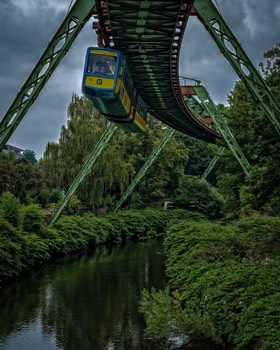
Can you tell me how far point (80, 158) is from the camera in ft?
112

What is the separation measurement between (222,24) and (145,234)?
1043 inches

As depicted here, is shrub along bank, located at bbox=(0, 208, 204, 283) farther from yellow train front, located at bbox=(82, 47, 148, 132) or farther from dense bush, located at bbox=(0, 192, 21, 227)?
yellow train front, located at bbox=(82, 47, 148, 132)

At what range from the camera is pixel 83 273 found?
20.6m

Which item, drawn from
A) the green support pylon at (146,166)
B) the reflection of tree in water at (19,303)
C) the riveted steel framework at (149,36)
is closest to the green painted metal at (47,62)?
the riveted steel framework at (149,36)

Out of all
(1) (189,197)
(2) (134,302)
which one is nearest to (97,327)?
(2) (134,302)

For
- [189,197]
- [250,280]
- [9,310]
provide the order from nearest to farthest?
[250,280]
[9,310]
[189,197]

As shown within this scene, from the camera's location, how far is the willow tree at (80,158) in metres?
33.2

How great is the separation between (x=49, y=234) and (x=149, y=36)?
12.5 meters

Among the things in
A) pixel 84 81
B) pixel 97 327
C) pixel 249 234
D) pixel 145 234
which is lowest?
pixel 97 327

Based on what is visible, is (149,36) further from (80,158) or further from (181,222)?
(80,158)

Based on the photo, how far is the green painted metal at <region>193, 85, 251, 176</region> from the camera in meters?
27.5

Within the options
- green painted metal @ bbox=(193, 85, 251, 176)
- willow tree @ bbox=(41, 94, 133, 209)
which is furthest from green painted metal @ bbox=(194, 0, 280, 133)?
willow tree @ bbox=(41, 94, 133, 209)

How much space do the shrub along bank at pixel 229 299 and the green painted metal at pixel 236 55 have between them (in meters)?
4.20

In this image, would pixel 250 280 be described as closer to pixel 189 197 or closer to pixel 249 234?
pixel 249 234
